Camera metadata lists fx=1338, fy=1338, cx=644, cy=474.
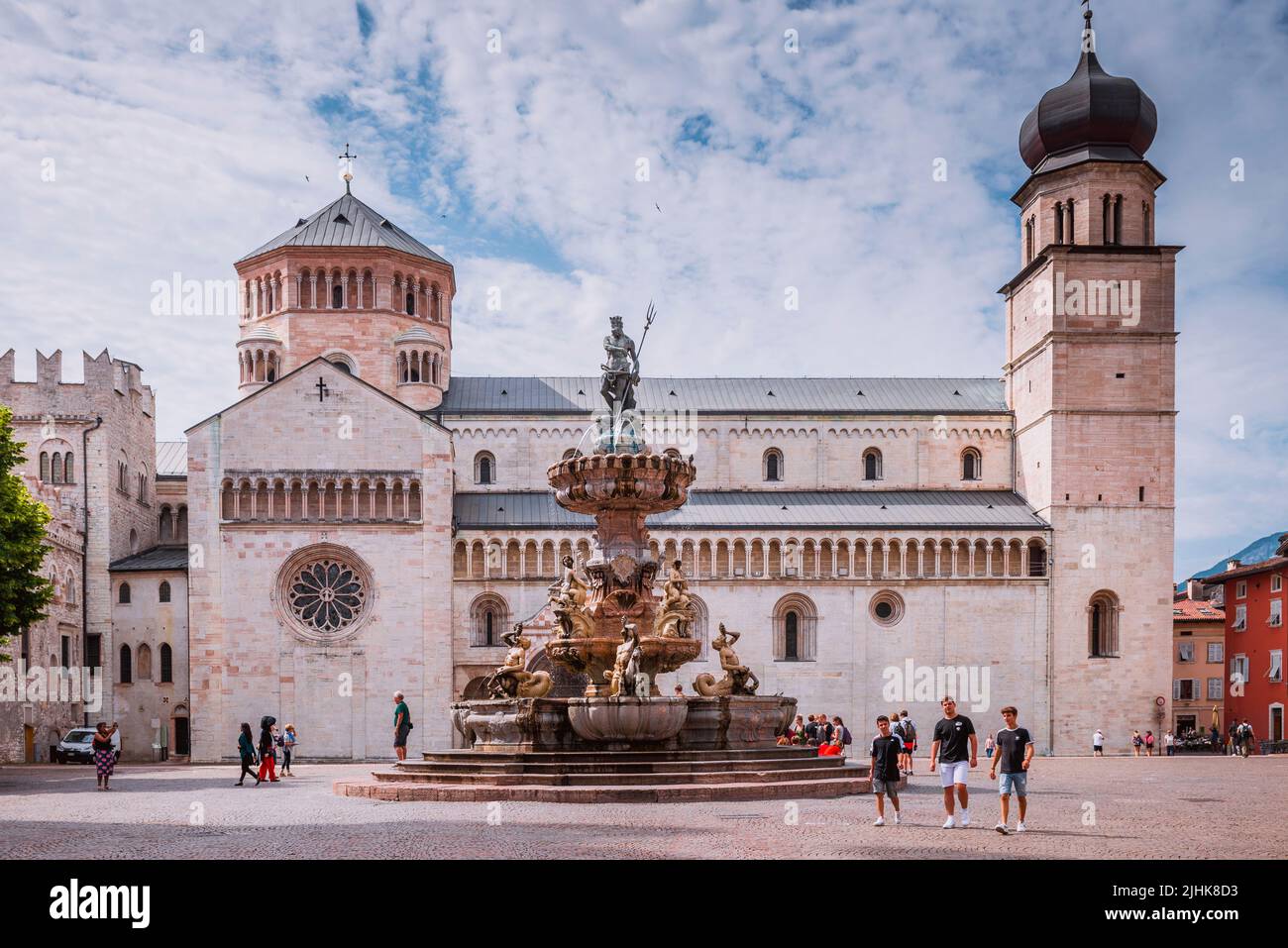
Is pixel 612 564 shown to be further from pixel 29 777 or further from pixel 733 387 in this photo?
pixel 733 387

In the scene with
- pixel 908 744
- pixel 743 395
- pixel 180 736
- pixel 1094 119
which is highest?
pixel 1094 119

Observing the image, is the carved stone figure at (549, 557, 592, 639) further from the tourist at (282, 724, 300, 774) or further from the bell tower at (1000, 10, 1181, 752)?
the bell tower at (1000, 10, 1181, 752)

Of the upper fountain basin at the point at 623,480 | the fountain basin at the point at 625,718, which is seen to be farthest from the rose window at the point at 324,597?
the fountain basin at the point at 625,718

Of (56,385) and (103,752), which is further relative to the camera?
(56,385)

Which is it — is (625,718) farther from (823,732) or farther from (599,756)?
(823,732)

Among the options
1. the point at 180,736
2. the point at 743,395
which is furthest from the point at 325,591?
the point at 743,395

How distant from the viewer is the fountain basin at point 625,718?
847 inches

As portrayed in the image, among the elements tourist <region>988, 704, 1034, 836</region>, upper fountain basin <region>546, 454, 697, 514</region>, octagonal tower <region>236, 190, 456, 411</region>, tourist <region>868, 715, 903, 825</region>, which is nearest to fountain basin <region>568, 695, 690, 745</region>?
upper fountain basin <region>546, 454, 697, 514</region>

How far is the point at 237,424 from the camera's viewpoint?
52656 millimetres

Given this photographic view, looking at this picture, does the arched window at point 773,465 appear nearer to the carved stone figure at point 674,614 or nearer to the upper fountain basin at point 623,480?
the upper fountain basin at point 623,480

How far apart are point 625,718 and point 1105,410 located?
39.0 metres

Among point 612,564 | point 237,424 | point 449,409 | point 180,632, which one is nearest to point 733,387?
point 449,409

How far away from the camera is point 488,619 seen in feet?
178

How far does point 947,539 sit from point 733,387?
13843 mm
